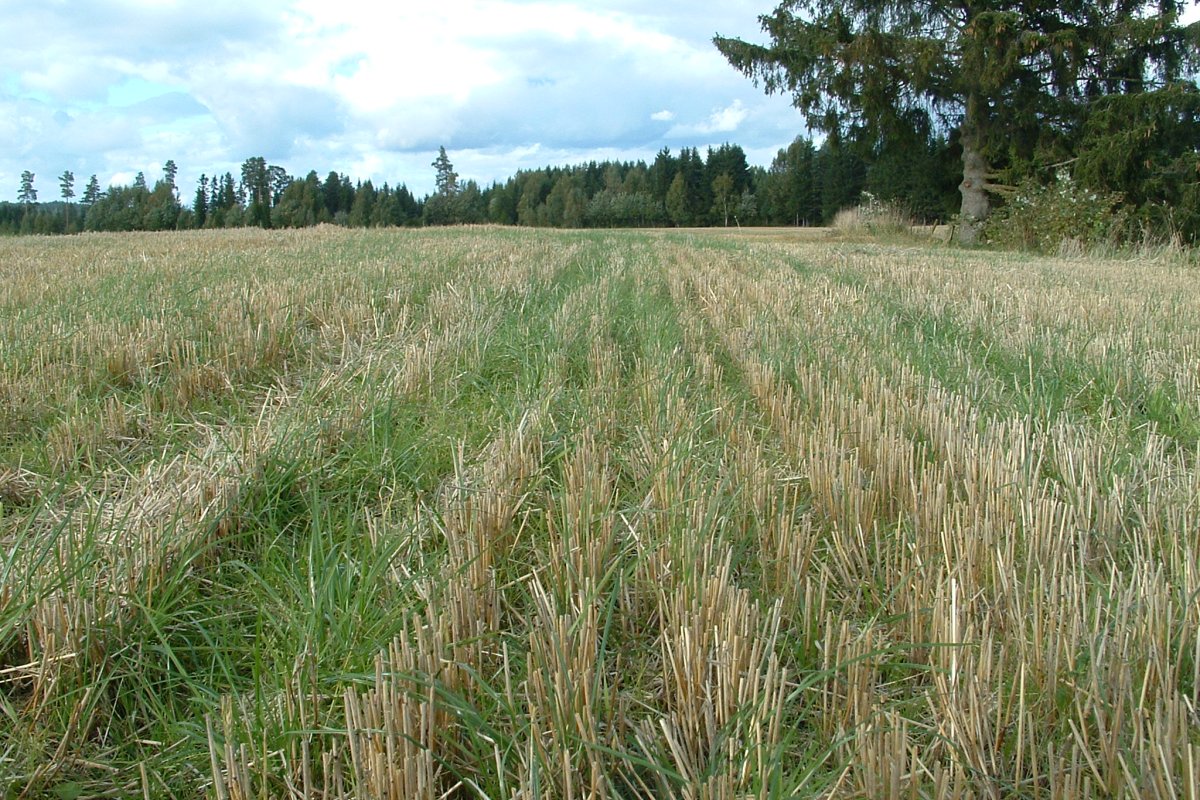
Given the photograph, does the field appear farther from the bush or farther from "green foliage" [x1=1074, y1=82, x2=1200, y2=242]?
"green foliage" [x1=1074, y1=82, x2=1200, y2=242]

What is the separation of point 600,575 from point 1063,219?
670 inches

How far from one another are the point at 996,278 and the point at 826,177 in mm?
57460

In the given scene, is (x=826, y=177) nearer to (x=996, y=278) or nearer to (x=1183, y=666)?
(x=996, y=278)

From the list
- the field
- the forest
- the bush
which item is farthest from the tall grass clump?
the field

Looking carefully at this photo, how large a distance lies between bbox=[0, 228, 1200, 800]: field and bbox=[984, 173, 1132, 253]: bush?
42.2ft

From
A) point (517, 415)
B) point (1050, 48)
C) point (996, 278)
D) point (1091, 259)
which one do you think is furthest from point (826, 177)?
point (517, 415)

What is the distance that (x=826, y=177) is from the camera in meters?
61.6

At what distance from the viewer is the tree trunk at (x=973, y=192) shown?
1872 cm

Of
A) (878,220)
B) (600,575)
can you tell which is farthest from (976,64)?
(600,575)

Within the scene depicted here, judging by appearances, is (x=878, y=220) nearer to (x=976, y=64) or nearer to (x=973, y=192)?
(x=973, y=192)

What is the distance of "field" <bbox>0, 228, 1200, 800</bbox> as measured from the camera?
3.73 feet

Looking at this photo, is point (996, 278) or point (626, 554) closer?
point (626, 554)

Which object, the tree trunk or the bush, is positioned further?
the tree trunk

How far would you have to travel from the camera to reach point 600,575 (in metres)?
1.72
